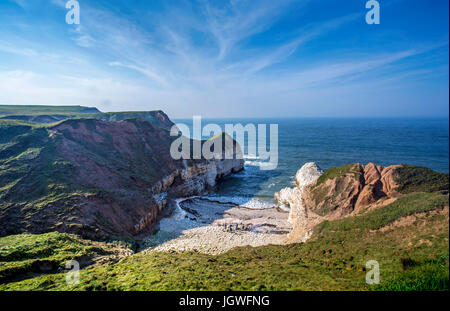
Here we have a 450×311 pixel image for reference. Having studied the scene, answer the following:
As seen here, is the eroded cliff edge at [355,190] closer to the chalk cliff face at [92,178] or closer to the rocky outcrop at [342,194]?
the rocky outcrop at [342,194]

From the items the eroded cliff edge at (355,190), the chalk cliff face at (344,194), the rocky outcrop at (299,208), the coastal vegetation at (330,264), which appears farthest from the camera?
the rocky outcrop at (299,208)

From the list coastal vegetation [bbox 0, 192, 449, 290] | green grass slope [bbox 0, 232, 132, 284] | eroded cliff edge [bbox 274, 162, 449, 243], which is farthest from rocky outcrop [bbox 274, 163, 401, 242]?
green grass slope [bbox 0, 232, 132, 284]

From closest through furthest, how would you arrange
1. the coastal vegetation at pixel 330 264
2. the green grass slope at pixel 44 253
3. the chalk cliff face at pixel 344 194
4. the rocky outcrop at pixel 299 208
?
the coastal vegetation at pixel 330 264
the green grass slope at pixel 44 253
the chalk cliff face at pixel 344 194
the rocky outcrop at pixel 299 208

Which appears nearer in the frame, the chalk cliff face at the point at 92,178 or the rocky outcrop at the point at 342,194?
the rocky outcrop at the point at 342,194

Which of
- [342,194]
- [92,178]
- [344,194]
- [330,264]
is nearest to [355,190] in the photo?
[344,194]

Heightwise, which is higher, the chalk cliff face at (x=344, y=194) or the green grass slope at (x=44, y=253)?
the chalk cliff face at (x=344, y=194)

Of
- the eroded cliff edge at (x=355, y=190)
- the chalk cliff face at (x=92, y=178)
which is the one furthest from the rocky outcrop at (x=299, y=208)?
the chalk cliff face at (x=92, y=178)
